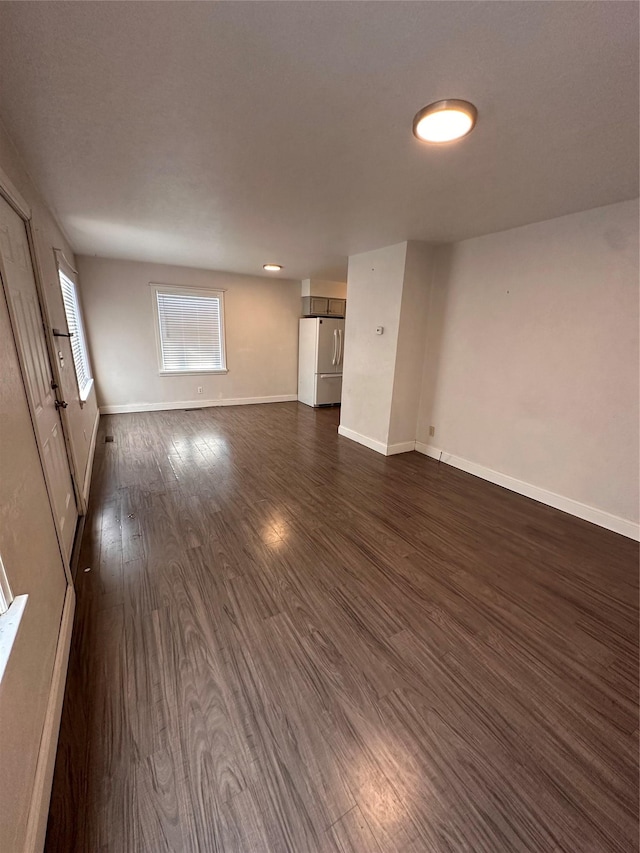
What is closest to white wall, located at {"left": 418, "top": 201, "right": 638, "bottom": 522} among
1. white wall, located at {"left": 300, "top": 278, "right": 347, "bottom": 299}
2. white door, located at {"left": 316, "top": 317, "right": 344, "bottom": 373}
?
white door, located at {"left": 316, "top": 317, "right": 344, "bottom": 373}

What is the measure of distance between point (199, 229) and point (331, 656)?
380 centimetres

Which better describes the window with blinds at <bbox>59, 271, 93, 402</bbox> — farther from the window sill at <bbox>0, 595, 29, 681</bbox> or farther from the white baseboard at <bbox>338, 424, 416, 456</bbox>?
the white baseboard at <bbox>338, 424, 416, 456</bbox>

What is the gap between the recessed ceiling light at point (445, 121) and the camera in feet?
4.61

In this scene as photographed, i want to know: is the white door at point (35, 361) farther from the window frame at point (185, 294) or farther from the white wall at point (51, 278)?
the window frame at point (185, 294)

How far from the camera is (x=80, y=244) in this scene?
4.14 metres

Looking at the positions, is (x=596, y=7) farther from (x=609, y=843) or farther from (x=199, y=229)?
(x=199, y=229)

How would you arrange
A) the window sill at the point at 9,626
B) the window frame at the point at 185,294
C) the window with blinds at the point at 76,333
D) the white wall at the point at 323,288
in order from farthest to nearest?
the white wall at the point at 323,288 < the window frame at the point at 185,294 < the window with blinds at the point at 76,333 < the window sill at the point at 9,626

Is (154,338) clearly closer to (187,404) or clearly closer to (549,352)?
(187,404)

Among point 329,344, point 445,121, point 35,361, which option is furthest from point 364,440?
point 35,361

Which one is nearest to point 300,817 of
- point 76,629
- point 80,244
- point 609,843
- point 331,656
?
point 331,656

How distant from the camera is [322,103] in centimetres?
143

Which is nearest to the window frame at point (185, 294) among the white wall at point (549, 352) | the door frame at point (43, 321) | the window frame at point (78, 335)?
the window frame at point (78, 335)

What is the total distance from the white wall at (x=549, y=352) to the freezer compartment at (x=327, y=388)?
9.01 ft

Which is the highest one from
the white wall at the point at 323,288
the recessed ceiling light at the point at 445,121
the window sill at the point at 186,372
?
the recessed ceiling light at the point at 445,121
